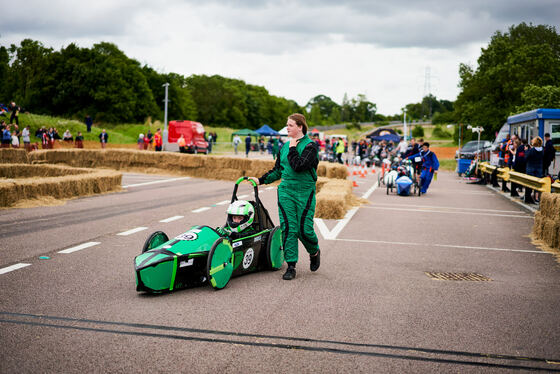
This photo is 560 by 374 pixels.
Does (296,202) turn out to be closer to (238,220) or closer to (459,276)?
(238,220)

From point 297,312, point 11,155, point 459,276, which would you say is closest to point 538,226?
point 459,276

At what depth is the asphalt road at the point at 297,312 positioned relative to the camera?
4211mm

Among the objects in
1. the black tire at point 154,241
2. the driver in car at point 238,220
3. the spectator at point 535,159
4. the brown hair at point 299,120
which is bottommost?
the black tire at point 154,241

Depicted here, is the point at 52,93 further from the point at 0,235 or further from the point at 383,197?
the point at 0,235

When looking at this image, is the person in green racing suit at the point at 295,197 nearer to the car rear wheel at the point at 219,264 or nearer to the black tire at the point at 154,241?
the car rear wheel at the point at 219,264

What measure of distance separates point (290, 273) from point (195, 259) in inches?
51.3

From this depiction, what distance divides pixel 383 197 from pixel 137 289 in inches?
549

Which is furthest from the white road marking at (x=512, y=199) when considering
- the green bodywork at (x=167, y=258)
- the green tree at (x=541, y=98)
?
the green tree at (x=541, y=98)

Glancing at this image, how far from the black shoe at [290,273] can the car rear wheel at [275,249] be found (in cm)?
33

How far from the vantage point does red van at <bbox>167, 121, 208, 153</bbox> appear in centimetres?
4809

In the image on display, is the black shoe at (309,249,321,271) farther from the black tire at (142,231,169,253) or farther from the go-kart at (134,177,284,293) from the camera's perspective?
the black tire at (142,231,169,253)

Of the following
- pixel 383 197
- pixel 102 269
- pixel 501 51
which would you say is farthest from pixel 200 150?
pixel 102 269

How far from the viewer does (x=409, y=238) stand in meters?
10.5

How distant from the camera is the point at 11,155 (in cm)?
2500
